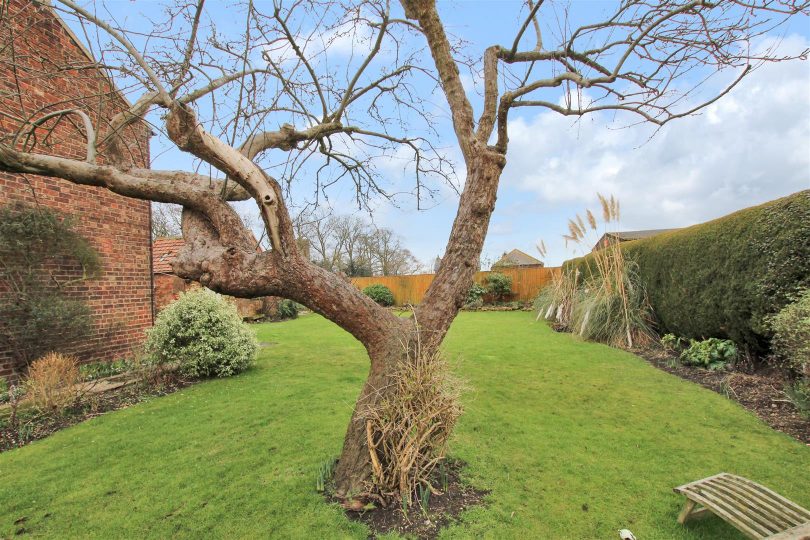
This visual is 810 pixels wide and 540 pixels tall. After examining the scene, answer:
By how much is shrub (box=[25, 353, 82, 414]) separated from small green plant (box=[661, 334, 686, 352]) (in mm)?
9237

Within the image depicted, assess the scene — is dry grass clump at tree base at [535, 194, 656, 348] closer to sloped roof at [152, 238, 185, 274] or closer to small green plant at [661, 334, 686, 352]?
small green plant at [661, 334, 686, 352]

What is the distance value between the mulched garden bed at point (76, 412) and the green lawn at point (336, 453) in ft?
0.81

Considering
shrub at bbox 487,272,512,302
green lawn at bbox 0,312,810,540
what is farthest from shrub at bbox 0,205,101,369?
shrub at bbox 487,272,512,302

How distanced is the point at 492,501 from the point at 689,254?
20.6 feet

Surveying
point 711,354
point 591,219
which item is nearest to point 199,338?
point 711,354

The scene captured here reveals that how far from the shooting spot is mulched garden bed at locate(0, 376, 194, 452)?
3.95 m

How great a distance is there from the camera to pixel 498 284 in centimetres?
1766

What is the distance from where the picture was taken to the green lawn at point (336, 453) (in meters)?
2.47

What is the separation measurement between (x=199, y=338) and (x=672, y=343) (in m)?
8.31

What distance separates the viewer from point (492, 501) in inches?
103

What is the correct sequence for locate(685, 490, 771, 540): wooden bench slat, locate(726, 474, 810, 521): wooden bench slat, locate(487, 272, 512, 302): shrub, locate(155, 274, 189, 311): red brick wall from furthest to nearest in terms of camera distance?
locate(487, 272, 512, 302): shrub → locate(155, 274, 189, 311): red brick wall → locate(726, 474, 810, 521): wooden bench slat → locate(685, 490, 771, 540): wooden bench slat

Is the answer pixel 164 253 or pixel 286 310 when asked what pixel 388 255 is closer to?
pixel 286 310

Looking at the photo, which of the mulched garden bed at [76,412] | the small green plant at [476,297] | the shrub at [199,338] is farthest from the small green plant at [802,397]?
the small green plant at [476,297]

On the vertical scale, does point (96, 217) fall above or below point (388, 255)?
below
